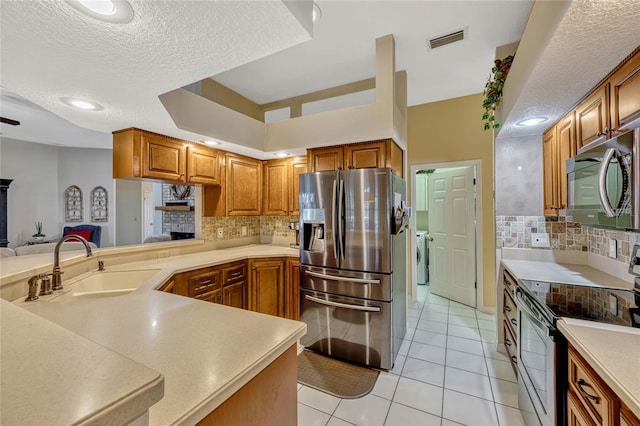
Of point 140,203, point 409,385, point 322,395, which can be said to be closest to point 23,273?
point 322,395

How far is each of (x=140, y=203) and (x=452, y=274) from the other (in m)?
6.46

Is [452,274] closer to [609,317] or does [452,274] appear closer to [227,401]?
[609,317]

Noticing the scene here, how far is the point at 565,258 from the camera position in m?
2.40

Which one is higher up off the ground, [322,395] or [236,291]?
[236,291]

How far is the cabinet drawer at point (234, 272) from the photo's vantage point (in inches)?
108

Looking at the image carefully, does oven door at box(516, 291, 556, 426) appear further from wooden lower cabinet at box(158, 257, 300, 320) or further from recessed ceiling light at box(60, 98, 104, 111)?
recessed ceiling light at box(60, 98, 104, 111)

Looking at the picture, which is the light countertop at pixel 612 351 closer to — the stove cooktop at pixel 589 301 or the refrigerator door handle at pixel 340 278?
the stove cooktop at pixel 589 301

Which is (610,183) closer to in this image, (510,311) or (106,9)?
(510,311)

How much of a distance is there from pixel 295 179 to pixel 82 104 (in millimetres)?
2138

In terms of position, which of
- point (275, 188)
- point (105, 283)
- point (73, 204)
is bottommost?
point (105, 283)

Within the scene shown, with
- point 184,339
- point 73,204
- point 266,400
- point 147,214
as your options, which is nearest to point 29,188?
point 73,204

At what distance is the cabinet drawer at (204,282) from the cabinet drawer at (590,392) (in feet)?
8.36

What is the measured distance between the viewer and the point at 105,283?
2121mm

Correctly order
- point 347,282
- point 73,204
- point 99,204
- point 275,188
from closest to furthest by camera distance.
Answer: point 347,282 → point 275,188 → point 73,204 → point 99,204
